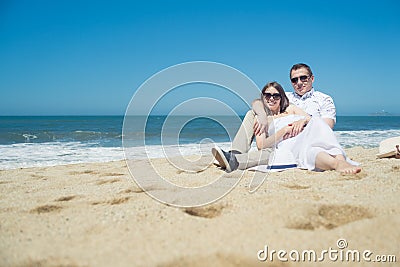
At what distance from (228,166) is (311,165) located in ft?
2.95

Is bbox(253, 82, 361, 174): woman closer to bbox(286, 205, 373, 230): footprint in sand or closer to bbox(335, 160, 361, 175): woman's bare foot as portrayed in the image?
bbox(335, 160, 361, 175): woman's bare foot

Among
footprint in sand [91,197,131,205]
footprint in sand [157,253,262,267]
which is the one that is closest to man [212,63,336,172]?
footprint in sand [91,197,131,205]

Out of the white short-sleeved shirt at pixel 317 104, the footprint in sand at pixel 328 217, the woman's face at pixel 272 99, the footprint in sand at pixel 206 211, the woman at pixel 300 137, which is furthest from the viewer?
the white short-sleeved shirt at pixel 317 104

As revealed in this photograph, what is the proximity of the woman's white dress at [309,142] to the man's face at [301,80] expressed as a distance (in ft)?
1.75

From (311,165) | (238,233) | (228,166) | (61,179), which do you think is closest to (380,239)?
(238,233)

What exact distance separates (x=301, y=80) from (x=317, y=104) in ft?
1.23

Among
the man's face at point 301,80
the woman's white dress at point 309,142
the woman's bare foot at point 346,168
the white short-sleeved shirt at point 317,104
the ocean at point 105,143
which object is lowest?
the ocean at point 105,143

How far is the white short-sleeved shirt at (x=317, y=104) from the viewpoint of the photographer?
363 cm

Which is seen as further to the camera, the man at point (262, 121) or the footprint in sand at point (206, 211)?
the man at point (262, 121)

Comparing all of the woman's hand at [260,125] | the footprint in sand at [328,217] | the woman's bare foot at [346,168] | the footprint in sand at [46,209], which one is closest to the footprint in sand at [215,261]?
the footprint in sand at [328,217]

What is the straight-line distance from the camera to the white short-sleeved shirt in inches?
143

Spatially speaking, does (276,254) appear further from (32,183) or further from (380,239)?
(32,183)

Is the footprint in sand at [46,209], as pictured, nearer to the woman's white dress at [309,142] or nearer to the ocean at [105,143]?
the woman's white dress at [309,142]

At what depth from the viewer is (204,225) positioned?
162 cm
